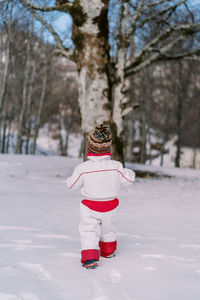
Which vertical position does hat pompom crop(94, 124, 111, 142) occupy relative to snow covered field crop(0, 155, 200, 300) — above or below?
above

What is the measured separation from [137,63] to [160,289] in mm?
8741

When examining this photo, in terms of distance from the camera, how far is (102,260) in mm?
3322

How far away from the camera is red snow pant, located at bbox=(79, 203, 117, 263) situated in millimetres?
3127

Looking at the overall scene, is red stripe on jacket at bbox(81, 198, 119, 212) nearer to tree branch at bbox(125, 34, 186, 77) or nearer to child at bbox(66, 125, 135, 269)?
child at bbox(66, 125, 135, 269)

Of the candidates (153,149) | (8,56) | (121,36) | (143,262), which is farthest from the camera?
(153,149)

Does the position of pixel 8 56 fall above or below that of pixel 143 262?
above

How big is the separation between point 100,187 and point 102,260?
69 centimetres

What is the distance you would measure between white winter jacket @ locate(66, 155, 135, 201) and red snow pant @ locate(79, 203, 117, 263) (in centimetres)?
15

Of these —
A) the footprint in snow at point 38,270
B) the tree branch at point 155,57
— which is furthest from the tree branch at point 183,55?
the footprint in snow at point 38,270

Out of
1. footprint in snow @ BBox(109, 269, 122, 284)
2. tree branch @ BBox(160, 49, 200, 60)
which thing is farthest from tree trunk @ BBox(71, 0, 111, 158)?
footprint in snow @ BBox(109, 269, 122, 284)

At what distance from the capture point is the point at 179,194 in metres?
8.10

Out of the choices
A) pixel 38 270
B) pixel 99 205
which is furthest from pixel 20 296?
pixel 99 205

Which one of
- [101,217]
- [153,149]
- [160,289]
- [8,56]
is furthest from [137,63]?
[153,149]

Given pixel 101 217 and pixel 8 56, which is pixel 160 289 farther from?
pixel 8 56
